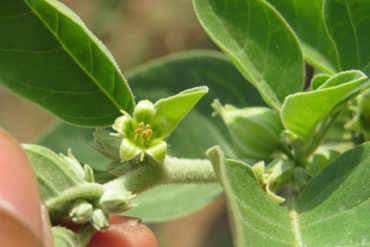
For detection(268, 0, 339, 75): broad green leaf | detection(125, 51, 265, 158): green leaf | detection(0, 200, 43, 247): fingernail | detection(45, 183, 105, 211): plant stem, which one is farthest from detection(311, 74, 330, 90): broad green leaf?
detection(0, 200, 43, 247): fingernail

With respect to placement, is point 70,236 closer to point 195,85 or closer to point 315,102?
point 315,102

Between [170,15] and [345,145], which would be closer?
[345,145]

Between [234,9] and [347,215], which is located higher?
[234,9]

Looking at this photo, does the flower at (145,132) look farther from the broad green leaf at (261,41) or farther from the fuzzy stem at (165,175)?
the broad green leaf at (261,41)

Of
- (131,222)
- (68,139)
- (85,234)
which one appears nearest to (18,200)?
(85,234)

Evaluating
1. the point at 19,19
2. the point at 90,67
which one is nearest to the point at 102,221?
the point at 90,67

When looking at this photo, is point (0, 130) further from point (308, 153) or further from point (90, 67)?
point (308, 153)
